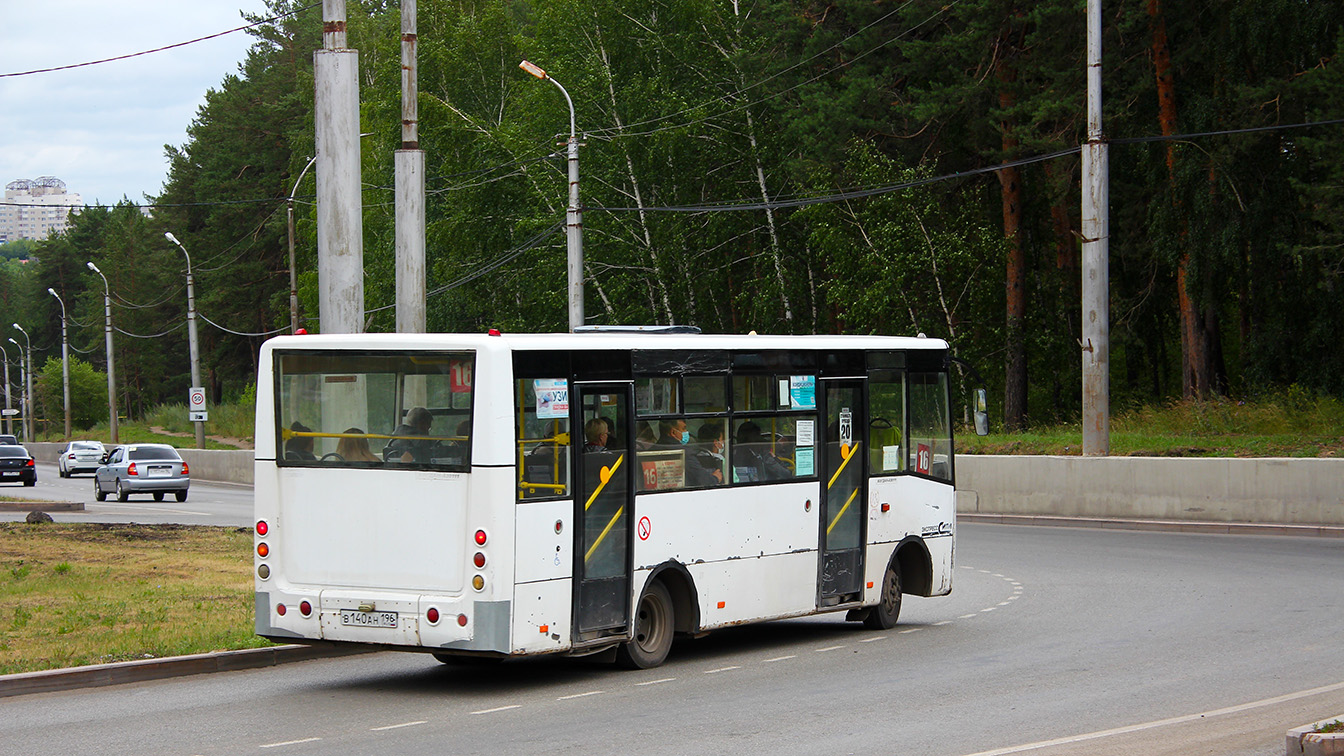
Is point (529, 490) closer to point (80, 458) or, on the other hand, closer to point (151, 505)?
point (151, 505)

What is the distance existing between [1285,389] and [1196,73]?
27.3 feet

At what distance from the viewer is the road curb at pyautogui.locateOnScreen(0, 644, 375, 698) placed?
11570mm

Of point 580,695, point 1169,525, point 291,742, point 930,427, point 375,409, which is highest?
point 375,409

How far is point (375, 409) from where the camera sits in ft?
38.1

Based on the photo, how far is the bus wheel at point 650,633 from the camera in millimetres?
12625

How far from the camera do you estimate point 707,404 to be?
1327 centimetres

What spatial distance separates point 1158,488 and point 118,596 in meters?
17.6

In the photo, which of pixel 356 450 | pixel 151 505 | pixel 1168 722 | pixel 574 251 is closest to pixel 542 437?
pixel 356 450

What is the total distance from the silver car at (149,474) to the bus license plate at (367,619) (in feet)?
105

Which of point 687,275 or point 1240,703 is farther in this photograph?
point 687,275

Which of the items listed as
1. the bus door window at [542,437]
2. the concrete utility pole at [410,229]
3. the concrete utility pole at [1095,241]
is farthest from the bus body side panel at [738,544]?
the concrete utility pole at [1095,241]

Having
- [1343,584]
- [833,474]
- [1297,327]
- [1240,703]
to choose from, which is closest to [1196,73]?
[1297,327]

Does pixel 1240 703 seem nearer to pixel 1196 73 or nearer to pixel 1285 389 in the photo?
pixel 1285 389

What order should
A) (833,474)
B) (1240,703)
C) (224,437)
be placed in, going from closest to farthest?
A: (1240,703) < (833,474) < (224,437)
